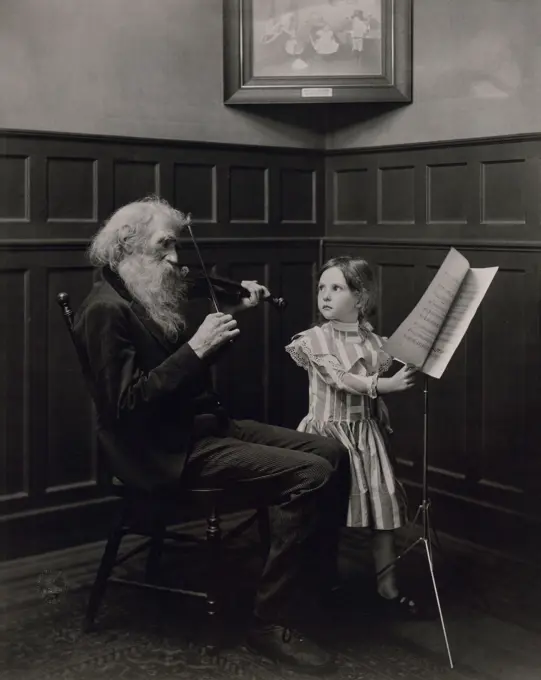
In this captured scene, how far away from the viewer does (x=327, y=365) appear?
268 cm

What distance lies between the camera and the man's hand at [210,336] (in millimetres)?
2398

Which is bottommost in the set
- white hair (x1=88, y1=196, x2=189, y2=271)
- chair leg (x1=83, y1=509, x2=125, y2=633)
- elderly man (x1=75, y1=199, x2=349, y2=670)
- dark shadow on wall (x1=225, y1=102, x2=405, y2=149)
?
chair leg (x1=83, y1=509, x2=125, y2=633)

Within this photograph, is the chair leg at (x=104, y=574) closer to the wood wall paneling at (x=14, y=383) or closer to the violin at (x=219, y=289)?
the wood wall paneling at (x=14, y=383)

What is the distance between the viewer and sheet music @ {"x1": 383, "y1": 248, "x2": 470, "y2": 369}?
2.32 meters

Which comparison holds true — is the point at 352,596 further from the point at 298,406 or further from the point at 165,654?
the point at 298,406

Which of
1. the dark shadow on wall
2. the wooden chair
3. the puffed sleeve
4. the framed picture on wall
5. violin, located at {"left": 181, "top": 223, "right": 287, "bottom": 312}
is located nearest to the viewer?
the wooden chair

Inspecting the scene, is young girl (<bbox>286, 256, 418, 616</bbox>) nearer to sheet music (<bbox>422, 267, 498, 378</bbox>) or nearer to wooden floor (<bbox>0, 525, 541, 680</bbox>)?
wooden floor (<bbox>0, 525, 541, 680</bbox>)

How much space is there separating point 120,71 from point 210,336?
3.78ft

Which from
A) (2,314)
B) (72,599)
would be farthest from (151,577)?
(2,314)

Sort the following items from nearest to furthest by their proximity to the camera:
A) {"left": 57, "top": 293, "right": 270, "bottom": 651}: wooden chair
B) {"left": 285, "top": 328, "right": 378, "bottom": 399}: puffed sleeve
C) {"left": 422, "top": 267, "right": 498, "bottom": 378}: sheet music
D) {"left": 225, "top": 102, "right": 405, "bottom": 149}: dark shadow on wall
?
{"left": 422, "top": 267, "right": 498, "bottom": 378}: sheet music, {"left": 57, "top": 293, "right": 270, "bottom": 651}: wooden chair, {"left": 285, "top": 328, "right": 378, "bottom": 399}: puffed sleeve, {"left": 225, "top": 102, "right": 405, "bottom": 149}: dark shadow on wall

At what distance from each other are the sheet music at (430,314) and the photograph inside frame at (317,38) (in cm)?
120

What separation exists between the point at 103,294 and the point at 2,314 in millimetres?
629

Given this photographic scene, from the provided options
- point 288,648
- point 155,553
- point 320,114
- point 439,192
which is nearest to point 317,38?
point 320,114

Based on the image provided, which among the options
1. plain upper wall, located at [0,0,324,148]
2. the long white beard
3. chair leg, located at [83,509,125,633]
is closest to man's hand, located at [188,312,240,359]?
the long white beard
